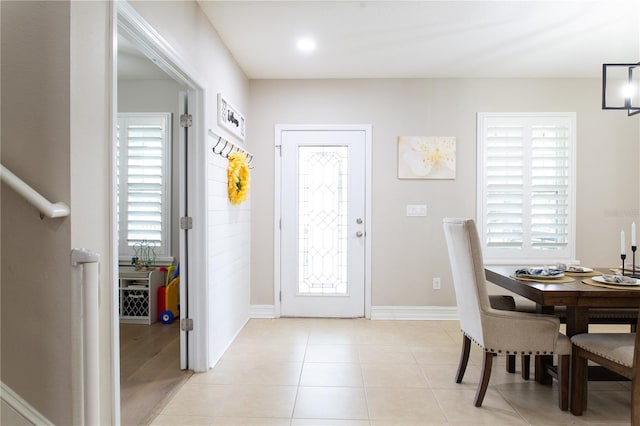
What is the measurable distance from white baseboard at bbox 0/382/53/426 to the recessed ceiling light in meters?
2.95

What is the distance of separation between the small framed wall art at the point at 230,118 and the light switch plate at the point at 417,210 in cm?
189

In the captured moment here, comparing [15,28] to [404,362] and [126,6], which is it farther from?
[404,362]

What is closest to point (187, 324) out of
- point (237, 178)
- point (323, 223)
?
point (237, 178)

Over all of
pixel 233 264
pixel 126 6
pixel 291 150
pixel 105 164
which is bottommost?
pixel 233 264

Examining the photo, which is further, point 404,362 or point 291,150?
point 291,150

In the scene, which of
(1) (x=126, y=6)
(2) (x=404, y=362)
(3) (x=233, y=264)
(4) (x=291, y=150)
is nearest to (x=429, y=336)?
(2) (x=404, y=362)

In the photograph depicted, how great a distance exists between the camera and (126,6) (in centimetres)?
174

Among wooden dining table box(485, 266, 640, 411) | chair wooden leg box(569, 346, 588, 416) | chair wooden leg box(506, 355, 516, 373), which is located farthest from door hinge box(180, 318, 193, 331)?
chair wooden leg box(569, 346, 588, 416)

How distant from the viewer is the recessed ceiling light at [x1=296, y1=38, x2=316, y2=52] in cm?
326

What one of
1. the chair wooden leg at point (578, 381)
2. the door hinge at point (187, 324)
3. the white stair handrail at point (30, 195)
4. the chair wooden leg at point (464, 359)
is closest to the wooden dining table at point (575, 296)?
the chair wooden leg at point (578, 381)

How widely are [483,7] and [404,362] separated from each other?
2.64 m

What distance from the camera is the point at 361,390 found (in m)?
2.53

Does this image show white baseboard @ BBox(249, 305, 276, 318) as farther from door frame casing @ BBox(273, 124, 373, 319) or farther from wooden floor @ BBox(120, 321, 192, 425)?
wooden floor @ BBox(120, 321, 192, 425)

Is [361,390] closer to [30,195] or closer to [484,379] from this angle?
[484,379]
